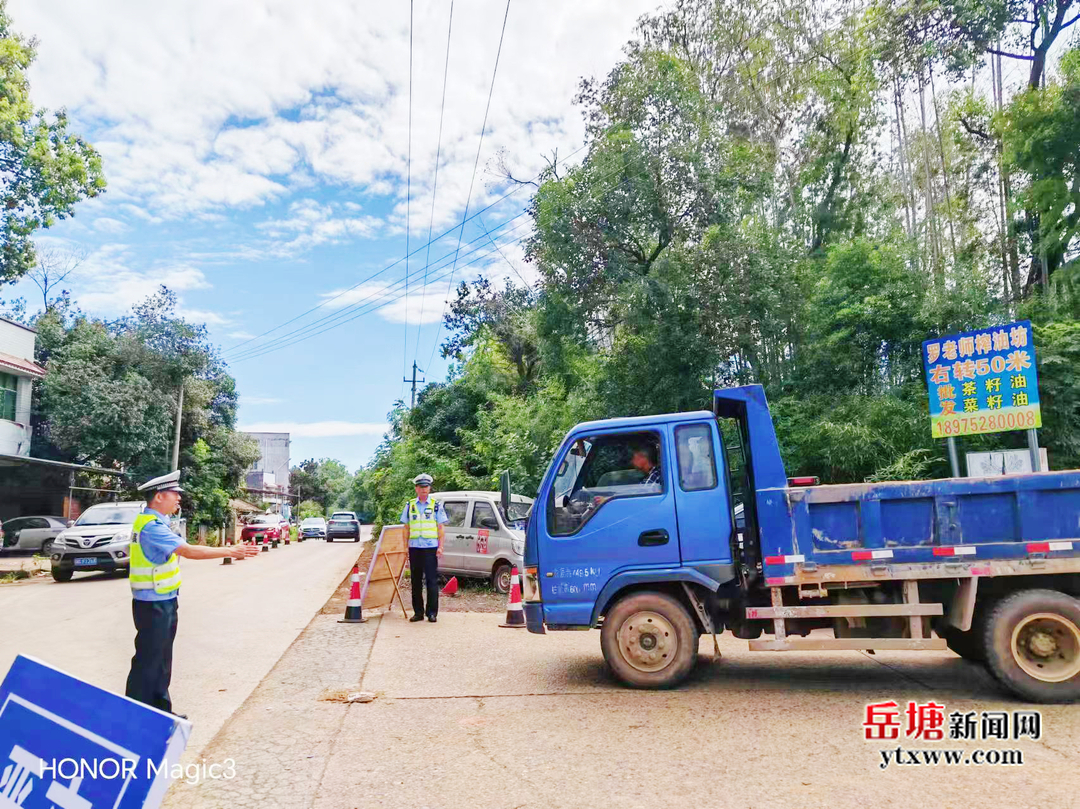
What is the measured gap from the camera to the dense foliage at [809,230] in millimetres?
16797

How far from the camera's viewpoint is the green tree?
64.1 feet

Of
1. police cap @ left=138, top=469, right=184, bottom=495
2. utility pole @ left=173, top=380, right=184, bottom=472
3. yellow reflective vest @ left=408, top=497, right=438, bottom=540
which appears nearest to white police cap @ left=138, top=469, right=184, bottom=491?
police cap @ left=138, top=469, right=184, bottom=495

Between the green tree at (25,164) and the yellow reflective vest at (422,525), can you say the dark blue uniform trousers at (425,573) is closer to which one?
the yellow reflective vest at (422,525)

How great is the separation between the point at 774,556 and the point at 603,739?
204 cm

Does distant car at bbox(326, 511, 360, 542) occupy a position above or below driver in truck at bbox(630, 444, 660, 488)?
below

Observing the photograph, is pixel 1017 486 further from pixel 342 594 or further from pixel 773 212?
pixel 773 212

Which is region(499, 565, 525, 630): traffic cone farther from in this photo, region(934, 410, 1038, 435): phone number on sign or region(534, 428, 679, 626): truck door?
region(934, 410, 1038, 435): phone number on sign

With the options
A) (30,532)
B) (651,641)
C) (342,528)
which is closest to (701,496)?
(651,641)

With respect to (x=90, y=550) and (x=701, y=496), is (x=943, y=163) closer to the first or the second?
(x=701, y=496)

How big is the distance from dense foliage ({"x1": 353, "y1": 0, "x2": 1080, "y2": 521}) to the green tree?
12656 mm

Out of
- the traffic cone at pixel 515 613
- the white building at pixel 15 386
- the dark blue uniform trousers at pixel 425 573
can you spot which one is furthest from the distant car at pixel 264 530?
the traffic cone at pixel 515 613

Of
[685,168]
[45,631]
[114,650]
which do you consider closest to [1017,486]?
[114,650]

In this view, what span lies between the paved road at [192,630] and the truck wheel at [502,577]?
2987 millimetres

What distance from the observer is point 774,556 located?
6164 mm
